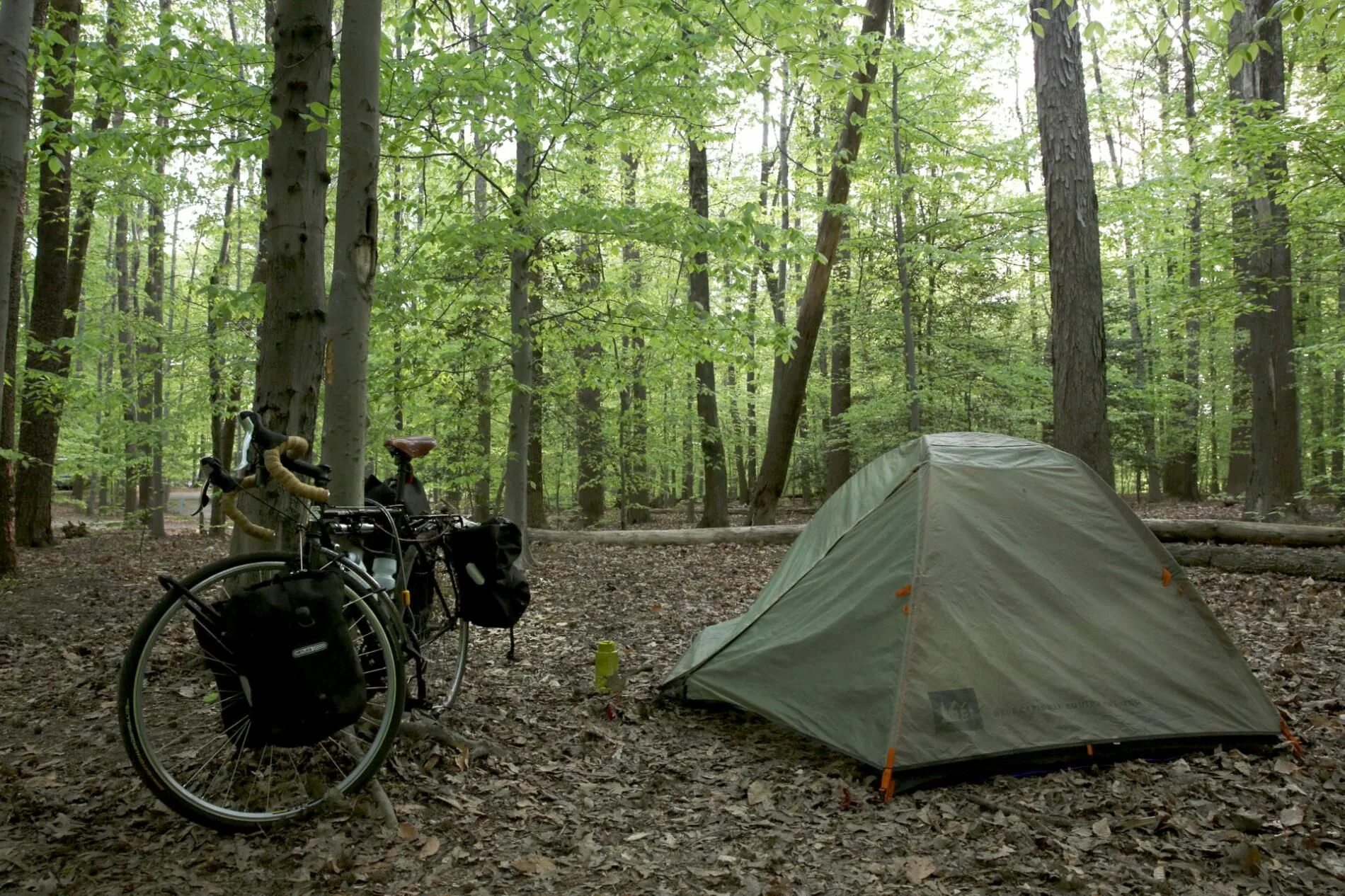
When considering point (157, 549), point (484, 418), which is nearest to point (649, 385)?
point (484, 418)

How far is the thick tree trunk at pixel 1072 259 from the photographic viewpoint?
6.16 metres

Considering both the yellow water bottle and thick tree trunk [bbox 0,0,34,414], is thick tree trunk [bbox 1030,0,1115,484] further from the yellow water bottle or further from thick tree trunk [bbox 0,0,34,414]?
thick tree trunk [bbox 0,0,34,414]

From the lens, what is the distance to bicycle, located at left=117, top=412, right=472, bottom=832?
2.39m

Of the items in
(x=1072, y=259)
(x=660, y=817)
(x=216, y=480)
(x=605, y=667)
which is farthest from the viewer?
(x=1072, y=259)

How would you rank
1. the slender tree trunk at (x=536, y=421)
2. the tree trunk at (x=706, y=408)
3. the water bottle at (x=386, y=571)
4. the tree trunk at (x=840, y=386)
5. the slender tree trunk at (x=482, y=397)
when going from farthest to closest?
the tree trunk at (x=840, y=386) → the tree trunk at (x=706, y=408) → the slender tree trunk at (x=536, y=421) → the slender tree trunk at (x=482, y=397) → the water bottle at (x=386, y=571)

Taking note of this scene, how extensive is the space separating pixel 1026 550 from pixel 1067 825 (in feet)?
3.93

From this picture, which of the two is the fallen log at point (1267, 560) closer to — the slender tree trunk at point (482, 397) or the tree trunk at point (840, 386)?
the tree trunk at point (840, 386)

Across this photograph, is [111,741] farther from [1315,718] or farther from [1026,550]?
[1315,718]

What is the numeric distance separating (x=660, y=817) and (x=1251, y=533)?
7.31 meters

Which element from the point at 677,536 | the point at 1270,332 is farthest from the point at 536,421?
the point at 1270,332

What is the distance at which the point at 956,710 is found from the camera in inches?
127

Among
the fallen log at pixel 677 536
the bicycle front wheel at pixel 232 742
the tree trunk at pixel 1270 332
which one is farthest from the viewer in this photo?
the fallen log at pixel 677 536

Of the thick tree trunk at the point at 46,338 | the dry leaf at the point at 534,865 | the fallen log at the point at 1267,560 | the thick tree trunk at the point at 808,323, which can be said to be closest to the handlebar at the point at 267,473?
the dry leaf at the point at 534,865

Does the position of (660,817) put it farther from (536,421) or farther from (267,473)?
(536,421)
